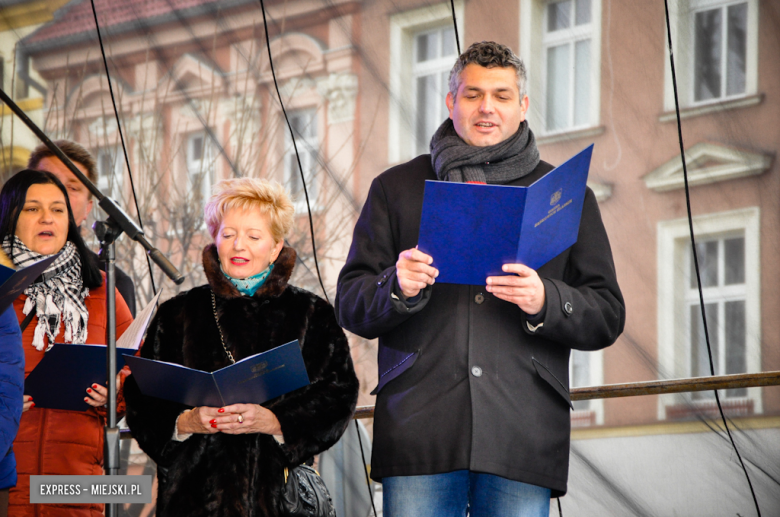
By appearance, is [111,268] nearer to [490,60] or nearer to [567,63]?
[490,60]

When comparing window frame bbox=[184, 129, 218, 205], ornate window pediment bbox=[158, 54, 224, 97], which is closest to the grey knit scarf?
ornate window pediment bbox=[158, 54, 224, 97]

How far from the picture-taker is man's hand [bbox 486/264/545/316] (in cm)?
161

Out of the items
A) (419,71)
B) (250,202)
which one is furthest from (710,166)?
(250,202)

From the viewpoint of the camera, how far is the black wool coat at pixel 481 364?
5.44ft

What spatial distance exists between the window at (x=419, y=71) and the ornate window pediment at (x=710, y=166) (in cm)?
102

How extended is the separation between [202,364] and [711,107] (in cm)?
259

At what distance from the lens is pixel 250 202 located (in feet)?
7.09

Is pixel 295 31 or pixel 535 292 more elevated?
pixel 295 31

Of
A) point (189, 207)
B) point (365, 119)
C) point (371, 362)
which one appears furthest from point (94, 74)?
point (371, 362)

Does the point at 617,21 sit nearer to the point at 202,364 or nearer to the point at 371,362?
the point at 202,364

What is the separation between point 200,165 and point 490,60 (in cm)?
342

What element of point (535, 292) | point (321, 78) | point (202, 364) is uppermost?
point (321, 78)

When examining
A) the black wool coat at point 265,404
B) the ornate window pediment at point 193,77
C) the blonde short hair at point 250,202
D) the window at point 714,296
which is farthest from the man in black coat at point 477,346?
the ornate window pediment at point 193,77

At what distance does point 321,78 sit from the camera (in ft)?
14.6
